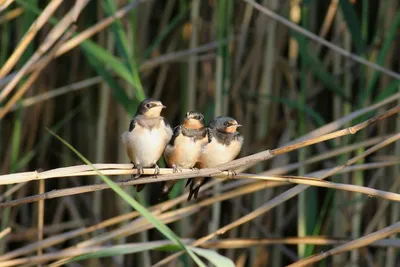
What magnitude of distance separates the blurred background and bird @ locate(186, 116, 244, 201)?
437 millimetres

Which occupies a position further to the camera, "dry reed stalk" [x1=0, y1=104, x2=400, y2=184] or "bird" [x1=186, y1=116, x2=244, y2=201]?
"bird" [x1=186, y1=116, x2=244, y2=201]

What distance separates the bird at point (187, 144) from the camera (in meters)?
1.98

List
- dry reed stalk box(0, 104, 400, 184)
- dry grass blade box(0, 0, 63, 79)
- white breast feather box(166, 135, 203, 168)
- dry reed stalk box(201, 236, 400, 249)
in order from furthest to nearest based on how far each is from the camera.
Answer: dry reed stalk box(201, 236, 400, 249), white breast feather box(166, 135, 203, 168), dry grass blade box(0, 0, 63, 79), dry reed stalk box(0, 104, 400, 184)

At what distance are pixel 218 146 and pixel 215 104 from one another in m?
0.49

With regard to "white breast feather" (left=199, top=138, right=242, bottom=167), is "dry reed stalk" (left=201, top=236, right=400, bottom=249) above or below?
below

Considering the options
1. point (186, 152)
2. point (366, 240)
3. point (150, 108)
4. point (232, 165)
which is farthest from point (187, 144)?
point (366, 240)

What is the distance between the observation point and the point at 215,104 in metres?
2.51

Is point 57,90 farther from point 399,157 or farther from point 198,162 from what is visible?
point 399,157

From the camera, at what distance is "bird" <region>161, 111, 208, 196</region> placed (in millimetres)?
1980

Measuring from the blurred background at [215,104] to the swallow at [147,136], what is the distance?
518 millimetres

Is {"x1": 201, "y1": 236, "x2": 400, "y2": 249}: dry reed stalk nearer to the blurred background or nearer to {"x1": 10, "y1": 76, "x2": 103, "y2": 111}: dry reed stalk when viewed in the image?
the blurred background

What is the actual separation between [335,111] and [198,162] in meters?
0.84

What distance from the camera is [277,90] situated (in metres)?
2.87

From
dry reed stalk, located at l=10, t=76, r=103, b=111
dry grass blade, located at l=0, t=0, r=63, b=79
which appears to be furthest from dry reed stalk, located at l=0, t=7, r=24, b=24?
dry grass blade, located at l=0, t=0, r=63, b=79
